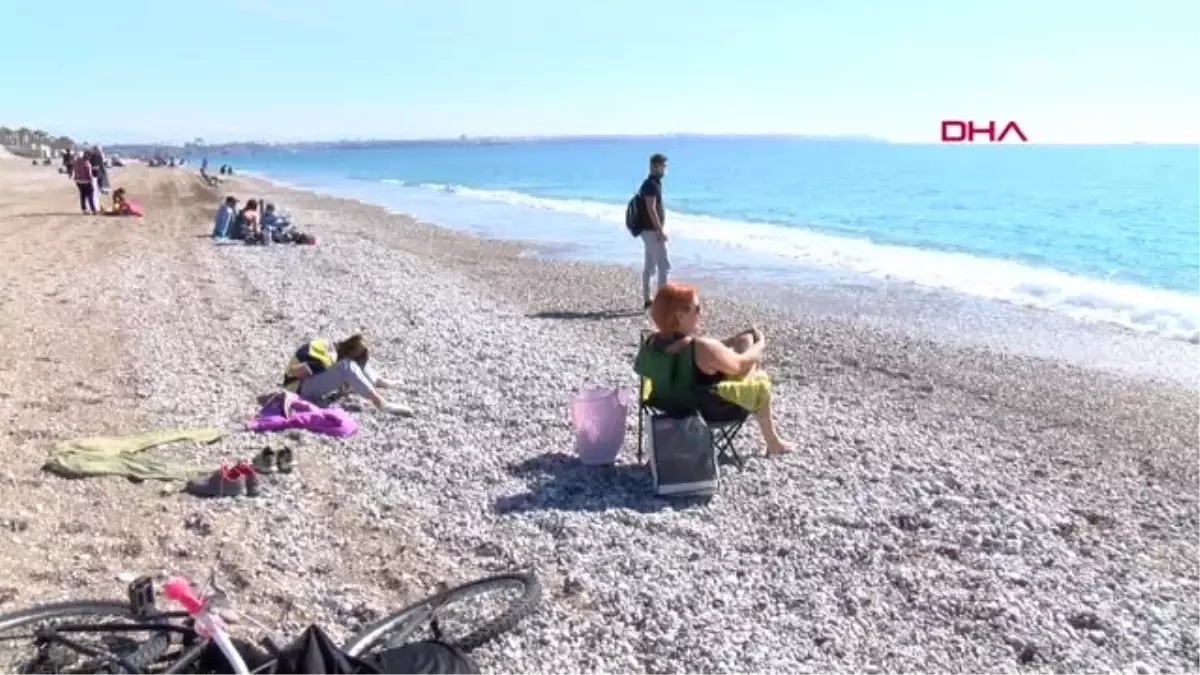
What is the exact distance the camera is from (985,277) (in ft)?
70.6

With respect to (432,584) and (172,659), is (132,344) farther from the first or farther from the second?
(172,659)

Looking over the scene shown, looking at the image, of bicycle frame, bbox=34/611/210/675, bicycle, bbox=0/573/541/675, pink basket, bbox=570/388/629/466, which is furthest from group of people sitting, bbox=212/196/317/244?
bicycle frame, bbox=34/611/210/675

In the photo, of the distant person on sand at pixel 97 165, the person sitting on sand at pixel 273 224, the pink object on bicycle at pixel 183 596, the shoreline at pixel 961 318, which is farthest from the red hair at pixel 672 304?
the distant person on sand at pixel 97 165

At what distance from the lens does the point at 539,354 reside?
10734mm

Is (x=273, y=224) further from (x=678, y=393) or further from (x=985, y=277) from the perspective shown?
(x=678, y=393)

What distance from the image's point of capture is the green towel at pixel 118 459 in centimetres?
628

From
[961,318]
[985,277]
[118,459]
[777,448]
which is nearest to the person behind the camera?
[118,459]

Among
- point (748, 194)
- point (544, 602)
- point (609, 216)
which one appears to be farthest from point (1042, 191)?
point (544, 602)

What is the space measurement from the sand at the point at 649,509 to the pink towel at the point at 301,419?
21cm

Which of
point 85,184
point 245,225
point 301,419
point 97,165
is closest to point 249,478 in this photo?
point 301,419

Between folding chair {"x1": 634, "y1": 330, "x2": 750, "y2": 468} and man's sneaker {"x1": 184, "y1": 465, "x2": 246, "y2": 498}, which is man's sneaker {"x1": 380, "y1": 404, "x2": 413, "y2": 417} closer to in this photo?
man's sneaker {"x1": 184, "y1": 465, "x2": 246, "y2": 498}

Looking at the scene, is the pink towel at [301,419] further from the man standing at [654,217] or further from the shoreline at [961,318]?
the shoreline at [961,318]

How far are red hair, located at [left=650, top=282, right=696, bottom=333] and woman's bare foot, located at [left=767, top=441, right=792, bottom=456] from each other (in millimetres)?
1255

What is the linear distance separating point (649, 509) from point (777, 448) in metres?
1.45
